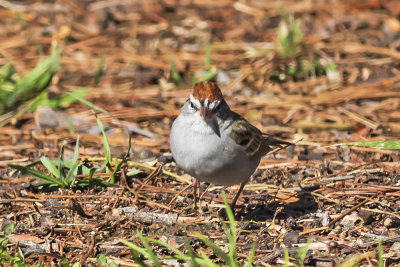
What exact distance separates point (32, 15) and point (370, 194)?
18.4ft

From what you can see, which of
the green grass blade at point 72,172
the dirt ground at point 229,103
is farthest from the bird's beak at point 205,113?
the green grass blade at point 72,172

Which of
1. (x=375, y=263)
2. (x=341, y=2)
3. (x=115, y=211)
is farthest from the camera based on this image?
(x=341, y=2)

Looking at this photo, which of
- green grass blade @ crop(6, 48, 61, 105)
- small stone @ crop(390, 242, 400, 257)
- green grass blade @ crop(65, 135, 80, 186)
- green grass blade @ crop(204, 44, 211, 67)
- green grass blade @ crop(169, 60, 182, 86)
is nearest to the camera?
small stone @ crop(390, 242, 400, 257)

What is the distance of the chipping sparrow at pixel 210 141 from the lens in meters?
4.04

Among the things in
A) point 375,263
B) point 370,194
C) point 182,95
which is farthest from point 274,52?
point 375,263

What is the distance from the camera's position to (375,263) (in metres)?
3.62

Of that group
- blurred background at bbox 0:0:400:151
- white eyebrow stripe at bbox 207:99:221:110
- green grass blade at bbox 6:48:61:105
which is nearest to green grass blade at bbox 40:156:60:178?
blurred background at bbox 0:0:400:151

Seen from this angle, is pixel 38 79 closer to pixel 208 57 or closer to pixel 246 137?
pixel 208 57

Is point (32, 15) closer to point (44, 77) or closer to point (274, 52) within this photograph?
point (44, 77)

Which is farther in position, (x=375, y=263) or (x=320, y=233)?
(x=320, y=233)

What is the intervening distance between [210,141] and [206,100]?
263mm

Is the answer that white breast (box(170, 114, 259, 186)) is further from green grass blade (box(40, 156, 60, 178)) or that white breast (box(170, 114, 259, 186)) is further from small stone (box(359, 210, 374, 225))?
green grass blade (box(40, 156, 60, 178))

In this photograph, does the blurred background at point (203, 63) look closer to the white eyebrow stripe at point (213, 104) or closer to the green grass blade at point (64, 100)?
the green grass blade at point (64, 100)

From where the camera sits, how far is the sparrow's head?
160 inches
